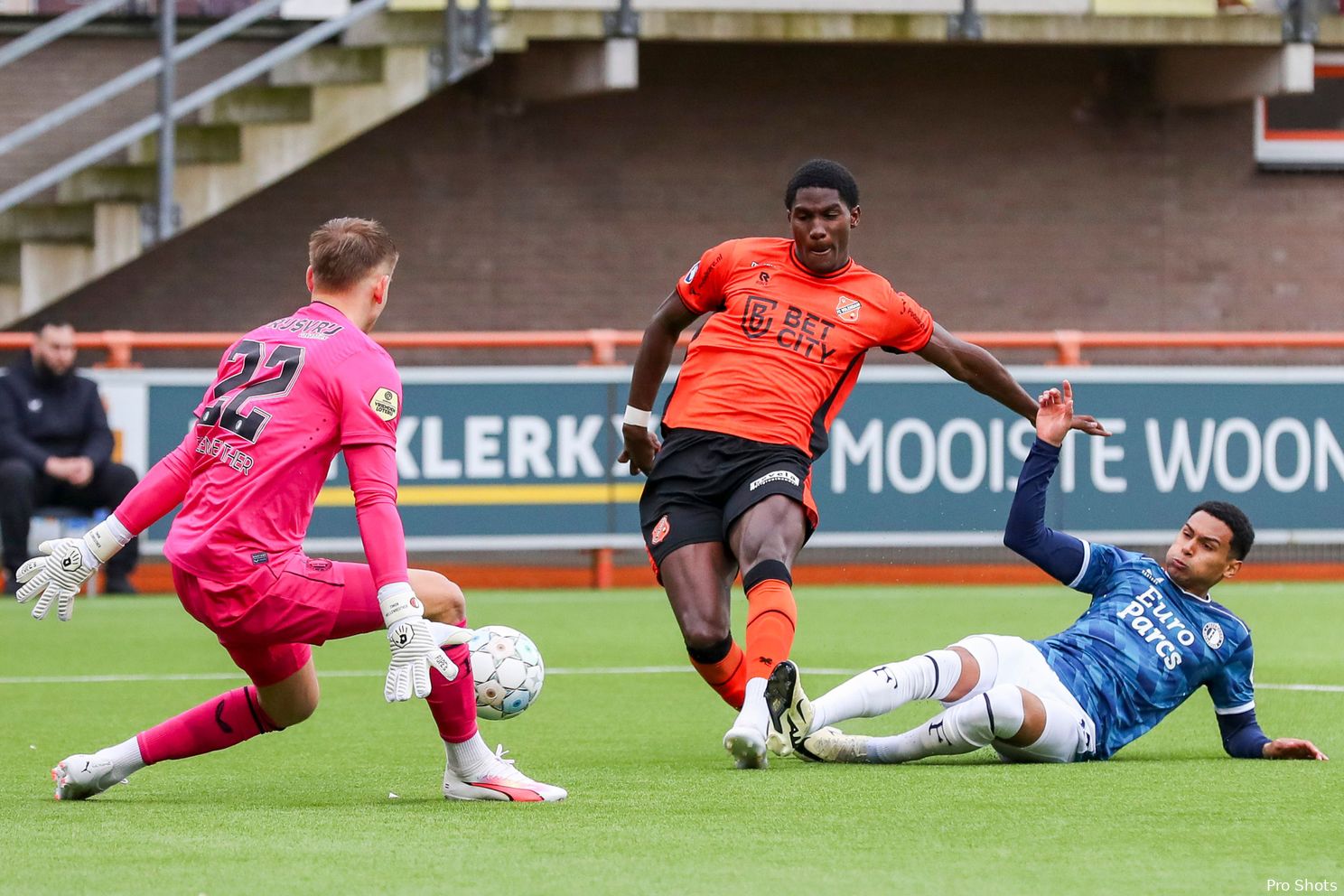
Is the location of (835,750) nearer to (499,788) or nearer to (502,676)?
(502,676)

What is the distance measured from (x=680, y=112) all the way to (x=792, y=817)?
12.9m

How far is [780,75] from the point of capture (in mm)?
17531

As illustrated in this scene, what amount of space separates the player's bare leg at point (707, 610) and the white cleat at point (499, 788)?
43.2 inches

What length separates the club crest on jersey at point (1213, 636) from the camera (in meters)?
6.30

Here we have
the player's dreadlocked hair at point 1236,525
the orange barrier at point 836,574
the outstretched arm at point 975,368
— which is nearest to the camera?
the player's dreadlocked hair at point 1236,525

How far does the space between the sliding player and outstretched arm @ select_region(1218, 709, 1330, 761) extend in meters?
1.05

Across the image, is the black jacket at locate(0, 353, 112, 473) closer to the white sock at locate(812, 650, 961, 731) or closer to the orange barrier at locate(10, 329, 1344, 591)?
the orange barrier at locate(10, 329, 1344, 591)

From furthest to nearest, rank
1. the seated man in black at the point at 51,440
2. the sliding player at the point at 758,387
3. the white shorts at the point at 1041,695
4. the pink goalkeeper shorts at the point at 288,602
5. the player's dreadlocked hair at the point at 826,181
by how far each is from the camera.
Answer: the seated man in black at the point at 51,440, the player's dreadlocked hair at the point at 826,181, the sliding player at the point at 758,387, the white shorts at the point at 1041,695, the pink goalkeeper shorts at the point at 288,602

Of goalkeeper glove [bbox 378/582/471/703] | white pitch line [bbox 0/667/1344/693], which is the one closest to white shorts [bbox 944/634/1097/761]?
goalkeeper glove [bbox 378/582/471/703]

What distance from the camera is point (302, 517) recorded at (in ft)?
17.4

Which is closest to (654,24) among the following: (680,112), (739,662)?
(680,112)

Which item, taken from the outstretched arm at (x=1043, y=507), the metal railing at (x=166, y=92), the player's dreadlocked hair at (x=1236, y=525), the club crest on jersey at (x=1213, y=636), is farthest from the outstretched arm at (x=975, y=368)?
the metal railing at (x=166, y=92)

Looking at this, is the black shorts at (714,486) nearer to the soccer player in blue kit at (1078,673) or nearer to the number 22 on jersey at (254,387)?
the soccer player in blue kit at (1078,673)

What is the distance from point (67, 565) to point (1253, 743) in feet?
11.6
